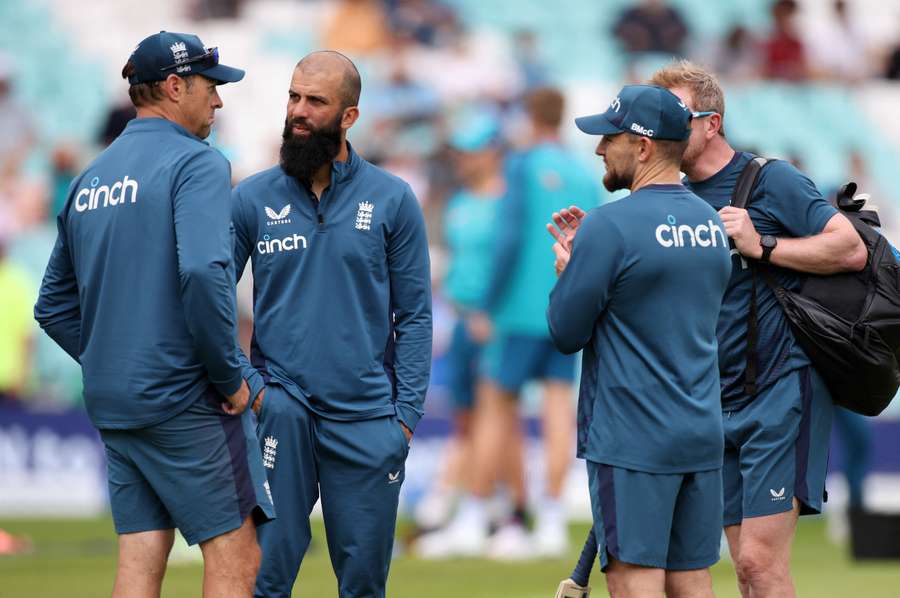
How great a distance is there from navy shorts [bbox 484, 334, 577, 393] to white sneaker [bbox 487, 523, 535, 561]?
3.47 ft

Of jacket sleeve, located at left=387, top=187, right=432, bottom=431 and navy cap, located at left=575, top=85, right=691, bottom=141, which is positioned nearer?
navy cap, located at left=575, top=85, right=691, bottom=141

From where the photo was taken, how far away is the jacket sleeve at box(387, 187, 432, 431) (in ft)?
20.9

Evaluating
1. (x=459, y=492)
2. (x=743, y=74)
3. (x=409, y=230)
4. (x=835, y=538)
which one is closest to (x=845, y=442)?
(x=835, y=538)

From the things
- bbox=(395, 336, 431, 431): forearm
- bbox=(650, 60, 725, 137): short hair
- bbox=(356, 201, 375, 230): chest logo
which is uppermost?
bbox=(650, 60, 725, 137): short hair

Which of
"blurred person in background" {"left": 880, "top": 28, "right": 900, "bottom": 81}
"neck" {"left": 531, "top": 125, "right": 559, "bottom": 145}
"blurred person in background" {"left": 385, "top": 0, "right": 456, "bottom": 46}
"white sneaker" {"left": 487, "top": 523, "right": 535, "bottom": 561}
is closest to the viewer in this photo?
"white sneaker" {"left": 487, "top": 523, "right": 535, "bottom": 561}

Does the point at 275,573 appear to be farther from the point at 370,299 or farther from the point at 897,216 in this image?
the point at 897,216

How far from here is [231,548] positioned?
18.7 ft

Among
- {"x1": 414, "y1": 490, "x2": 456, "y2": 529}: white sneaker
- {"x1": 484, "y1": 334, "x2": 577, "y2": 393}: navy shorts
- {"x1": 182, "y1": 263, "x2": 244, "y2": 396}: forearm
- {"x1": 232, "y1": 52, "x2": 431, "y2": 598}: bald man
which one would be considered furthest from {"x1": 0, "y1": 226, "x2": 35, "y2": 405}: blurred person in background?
{"x1": 182, "y1": 263, "x2": 244, "y2": 396}: forearm

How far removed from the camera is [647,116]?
18.3 feet

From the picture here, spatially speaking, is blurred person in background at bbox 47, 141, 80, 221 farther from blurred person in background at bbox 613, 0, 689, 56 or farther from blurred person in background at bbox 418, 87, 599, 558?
blurred person in background at bbox 613, 0, 689, 56

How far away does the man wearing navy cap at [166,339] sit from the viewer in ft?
18.3

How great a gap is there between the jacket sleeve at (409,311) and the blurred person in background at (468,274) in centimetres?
566

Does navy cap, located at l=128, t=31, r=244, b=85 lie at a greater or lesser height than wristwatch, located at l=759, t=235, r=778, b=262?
greater

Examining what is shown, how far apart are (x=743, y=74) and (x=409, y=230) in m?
15.4
